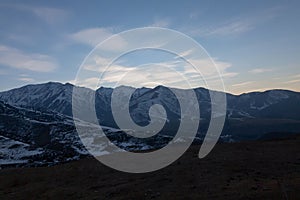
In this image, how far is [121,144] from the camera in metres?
168

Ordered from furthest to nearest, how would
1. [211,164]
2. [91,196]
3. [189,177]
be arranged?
[211,164] < [189,177] < [91,196]

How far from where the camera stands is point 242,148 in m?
42.7

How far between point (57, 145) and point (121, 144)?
3655cm

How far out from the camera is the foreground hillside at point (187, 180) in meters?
21.2

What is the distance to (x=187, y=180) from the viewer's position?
26125mm

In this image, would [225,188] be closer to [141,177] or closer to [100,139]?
[141,177]

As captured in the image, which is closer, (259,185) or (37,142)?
(259,185)

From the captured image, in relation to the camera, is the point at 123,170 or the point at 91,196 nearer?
the point at 91,196

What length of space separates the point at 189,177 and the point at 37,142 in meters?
178

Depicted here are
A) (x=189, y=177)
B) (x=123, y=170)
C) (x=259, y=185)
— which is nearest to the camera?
(x=259, y=185)

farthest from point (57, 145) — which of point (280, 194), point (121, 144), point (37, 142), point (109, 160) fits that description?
point (280, 194)

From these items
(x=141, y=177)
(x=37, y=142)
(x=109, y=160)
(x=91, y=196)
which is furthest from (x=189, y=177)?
(x=37, y=142)

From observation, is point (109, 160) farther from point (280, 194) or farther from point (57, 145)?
point (57, 145)

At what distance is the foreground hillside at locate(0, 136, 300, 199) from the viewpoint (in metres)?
21.2
